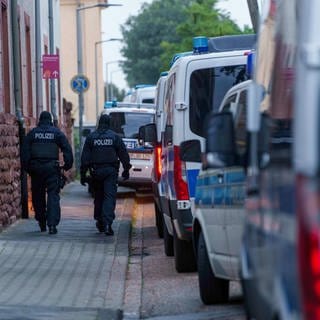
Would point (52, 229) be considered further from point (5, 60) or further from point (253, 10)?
point (5, 60)

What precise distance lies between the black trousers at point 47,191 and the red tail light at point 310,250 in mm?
12947

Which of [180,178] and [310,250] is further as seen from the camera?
[180,178]

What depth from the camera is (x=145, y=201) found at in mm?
27734

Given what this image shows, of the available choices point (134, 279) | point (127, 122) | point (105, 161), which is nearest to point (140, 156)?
point (127, 122)

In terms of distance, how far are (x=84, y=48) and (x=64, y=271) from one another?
67756 mm

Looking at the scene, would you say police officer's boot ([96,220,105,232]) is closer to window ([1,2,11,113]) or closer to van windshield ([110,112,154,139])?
window ([1,2,11,113])

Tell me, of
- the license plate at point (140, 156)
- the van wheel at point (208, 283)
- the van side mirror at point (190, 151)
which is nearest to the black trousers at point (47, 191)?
the van side mirror at point (190, 151)

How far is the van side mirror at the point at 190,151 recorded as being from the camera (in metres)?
11.6

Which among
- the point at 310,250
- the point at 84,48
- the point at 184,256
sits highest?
the point at 84,48

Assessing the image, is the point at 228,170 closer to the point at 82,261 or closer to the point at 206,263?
the point at 206,263

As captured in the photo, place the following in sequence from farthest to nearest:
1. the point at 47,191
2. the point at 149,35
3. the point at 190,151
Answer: the point at 149,35
the point at 47,191
the point at 190,151

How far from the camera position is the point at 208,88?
1289cm

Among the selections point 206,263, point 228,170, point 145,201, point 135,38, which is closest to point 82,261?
point 206,263

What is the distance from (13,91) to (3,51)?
2.63ft
